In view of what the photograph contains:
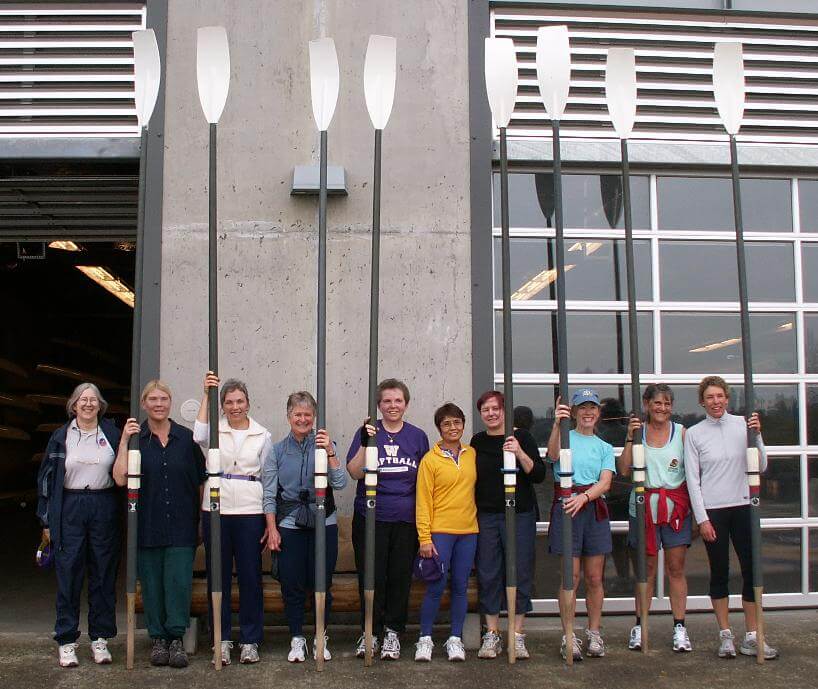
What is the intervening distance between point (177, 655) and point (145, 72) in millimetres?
3188

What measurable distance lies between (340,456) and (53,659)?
6.43 feet

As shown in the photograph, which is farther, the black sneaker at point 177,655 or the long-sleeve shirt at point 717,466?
the long-sleeve shirt at point 717,466

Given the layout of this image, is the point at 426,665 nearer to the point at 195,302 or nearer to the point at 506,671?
the point at 506,671

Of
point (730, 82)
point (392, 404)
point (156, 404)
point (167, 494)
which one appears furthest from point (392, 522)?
point (730, 82)

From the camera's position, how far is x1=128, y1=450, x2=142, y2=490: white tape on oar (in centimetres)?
414

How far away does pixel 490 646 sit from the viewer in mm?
4383

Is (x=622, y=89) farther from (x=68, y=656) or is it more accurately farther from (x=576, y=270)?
(x=68, y=656)

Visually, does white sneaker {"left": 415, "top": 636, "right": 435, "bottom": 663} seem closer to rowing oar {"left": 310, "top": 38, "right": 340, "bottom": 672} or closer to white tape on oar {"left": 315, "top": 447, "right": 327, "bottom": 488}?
rowing oar {"left": 310, "top": 38, "right": 340, "bottom": 672}

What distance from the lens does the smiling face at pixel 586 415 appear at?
4.55 metres

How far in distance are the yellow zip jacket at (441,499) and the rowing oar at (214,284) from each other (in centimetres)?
107

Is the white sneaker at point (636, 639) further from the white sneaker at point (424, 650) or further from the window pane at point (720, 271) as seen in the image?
the window pane at point (720, 271)

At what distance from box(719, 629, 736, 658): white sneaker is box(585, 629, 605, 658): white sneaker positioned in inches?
25.7

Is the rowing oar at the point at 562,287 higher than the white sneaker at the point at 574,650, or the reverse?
the rowing oar at the point at 562,287

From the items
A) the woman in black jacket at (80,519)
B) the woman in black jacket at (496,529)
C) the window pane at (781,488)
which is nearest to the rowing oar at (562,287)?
the woman in black jacket at (496,529)
